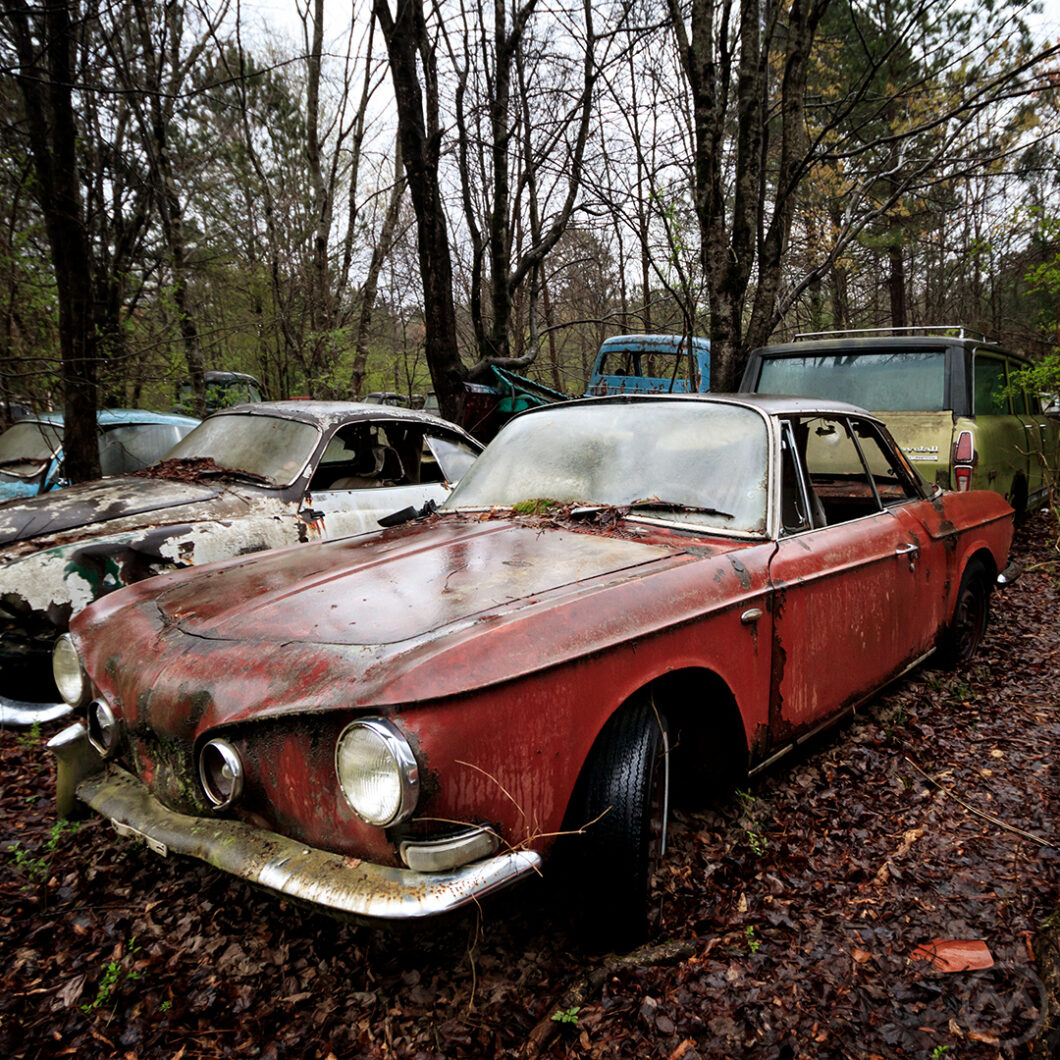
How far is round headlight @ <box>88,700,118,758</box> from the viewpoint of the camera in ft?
7.18

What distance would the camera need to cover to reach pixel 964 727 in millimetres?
3604

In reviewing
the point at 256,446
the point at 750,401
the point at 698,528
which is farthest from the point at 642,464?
the point at 256,446

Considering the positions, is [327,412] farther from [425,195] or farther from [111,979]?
[425,195]

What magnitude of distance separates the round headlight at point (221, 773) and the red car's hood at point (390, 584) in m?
0.31

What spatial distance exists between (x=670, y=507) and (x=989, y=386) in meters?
5.33

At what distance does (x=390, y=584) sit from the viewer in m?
2.33

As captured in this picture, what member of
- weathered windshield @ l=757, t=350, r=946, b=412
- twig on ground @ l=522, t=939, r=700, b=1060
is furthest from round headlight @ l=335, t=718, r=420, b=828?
weathered windshield @ l=757, t=350, r=946, b=412

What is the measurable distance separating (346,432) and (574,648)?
12.8 feet

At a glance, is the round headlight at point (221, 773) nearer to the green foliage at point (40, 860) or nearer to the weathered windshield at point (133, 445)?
the green foliage at point (40, 860)

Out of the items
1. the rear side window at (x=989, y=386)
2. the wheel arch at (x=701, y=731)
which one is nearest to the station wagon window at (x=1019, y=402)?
the rear side window at (x=989, y=386)

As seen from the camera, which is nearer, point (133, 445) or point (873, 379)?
point (873, 379)

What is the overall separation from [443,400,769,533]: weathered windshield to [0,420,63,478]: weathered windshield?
5.45 m

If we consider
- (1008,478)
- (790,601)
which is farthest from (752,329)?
(790,601)

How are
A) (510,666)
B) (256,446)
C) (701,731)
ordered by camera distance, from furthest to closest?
(256,446) < (701,731) < (510,666)
